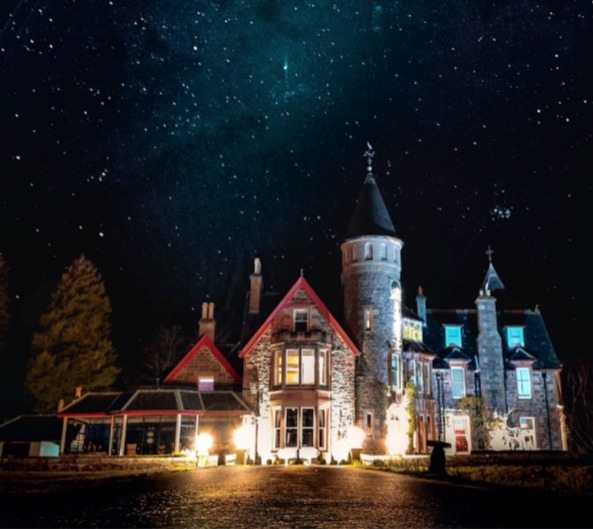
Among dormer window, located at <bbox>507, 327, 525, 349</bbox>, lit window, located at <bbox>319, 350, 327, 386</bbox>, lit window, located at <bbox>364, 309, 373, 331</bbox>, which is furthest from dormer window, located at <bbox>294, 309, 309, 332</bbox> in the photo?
dormer window, located at <bbox>507, 327, 525, 349</bbox>

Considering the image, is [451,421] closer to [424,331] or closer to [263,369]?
[424,331]

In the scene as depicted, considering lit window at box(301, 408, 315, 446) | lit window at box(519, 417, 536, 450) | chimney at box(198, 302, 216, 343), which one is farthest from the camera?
chimney at box(198, 302, 216, 343)

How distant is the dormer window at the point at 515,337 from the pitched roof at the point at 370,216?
39.0ft

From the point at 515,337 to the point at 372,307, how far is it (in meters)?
12.4

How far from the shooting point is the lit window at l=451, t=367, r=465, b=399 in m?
41.3

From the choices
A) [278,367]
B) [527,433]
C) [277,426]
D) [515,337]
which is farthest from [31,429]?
[515,337]

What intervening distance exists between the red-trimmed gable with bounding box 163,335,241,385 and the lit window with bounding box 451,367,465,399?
1445 cm

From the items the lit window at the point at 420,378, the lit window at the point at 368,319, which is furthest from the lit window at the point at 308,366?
the lit window at the point at 420,378

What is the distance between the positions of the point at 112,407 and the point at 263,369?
28.6 ft

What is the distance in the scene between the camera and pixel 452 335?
44.0 metres

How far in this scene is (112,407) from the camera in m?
34.3

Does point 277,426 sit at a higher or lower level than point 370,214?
lower

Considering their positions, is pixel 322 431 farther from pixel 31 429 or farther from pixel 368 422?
pixel 31 429

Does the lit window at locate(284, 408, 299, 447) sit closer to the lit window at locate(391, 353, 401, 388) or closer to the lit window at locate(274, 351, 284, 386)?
the lit window at locate(274, 351, 284, 386)
